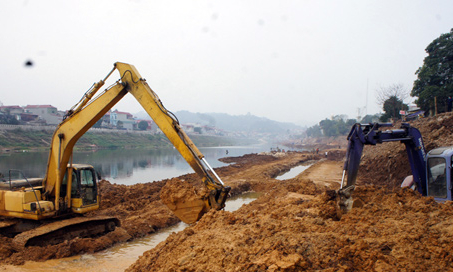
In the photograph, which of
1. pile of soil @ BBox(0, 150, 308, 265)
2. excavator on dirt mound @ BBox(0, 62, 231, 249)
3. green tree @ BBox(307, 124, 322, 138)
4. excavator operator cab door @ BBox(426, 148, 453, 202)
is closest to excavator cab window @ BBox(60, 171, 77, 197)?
excavator on dirt mound @ BBox(0, 62, 231, 249)

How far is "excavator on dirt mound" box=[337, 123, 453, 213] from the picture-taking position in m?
6.48

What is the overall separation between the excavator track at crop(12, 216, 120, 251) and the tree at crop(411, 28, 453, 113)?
24014mm

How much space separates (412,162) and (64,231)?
8544 millimetres

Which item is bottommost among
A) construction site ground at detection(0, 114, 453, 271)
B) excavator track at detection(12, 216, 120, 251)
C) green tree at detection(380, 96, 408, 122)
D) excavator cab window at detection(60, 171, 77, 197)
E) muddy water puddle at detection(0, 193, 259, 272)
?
muddy water puddle at detection(0, 193, 259, 272)

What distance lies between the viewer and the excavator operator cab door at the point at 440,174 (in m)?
6.72

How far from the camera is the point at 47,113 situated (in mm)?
66125

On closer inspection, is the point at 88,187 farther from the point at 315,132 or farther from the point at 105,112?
the point at 315,132

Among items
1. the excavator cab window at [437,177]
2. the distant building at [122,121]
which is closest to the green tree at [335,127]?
the distant building at [122,121]

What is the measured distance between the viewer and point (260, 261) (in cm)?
420

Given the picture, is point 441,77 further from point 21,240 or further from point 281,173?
point 21,240

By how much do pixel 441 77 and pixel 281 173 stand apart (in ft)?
48.1

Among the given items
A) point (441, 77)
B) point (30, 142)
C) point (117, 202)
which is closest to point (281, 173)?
point (441, 77)

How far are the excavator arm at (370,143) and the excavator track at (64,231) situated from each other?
241 inches

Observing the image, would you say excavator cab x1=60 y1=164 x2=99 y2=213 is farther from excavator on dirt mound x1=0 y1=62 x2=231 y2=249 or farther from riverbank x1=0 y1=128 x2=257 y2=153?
riverbank x1=0 y1=128 x2=257 y2=153
